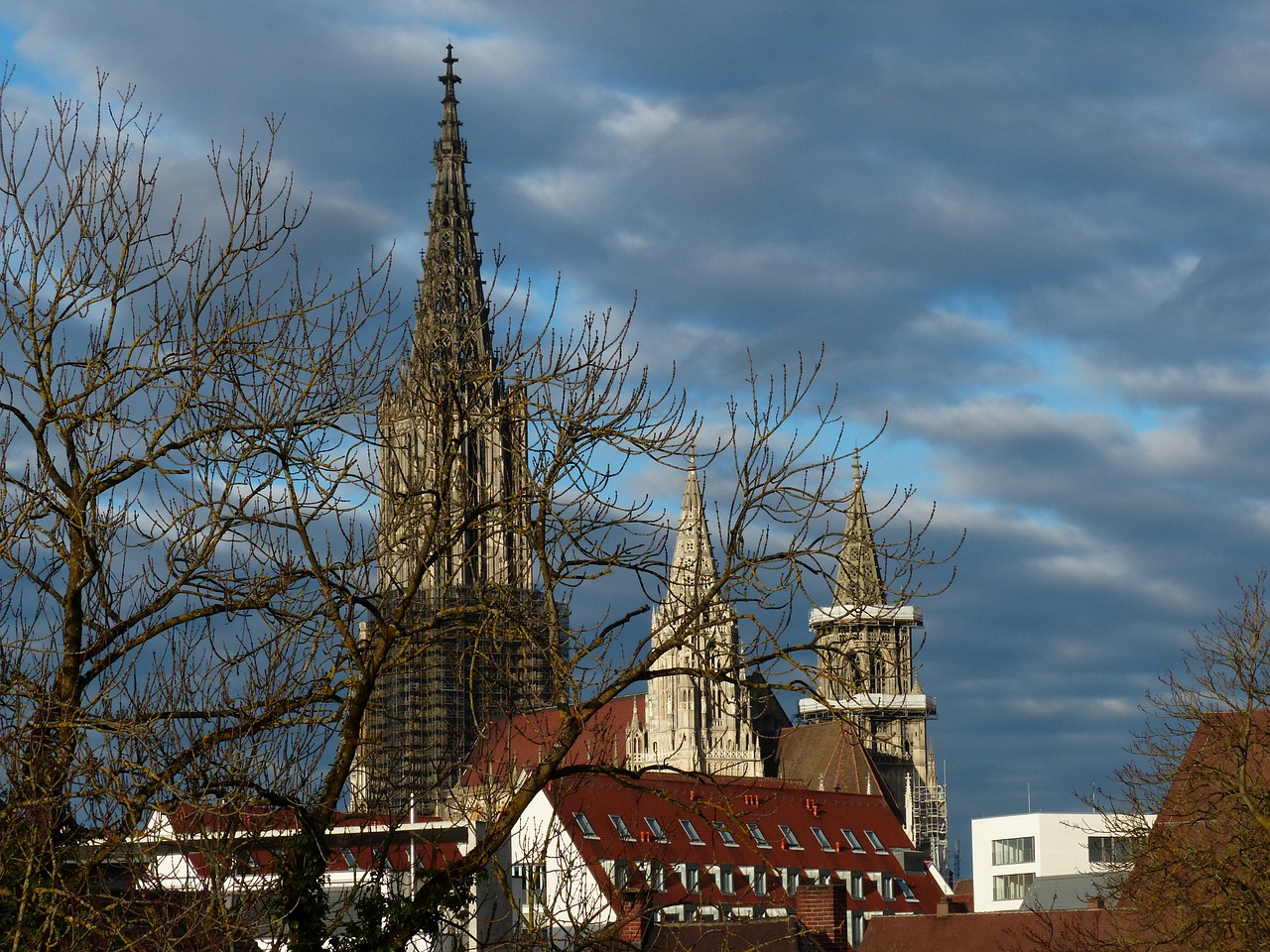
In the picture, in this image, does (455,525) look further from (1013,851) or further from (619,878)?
(1013,851)

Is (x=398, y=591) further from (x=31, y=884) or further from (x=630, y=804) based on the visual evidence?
(x=630, y=804)

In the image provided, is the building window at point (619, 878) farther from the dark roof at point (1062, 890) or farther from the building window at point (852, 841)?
the building window at point (852, 841)

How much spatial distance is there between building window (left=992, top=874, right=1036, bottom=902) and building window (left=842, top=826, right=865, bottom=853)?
8.75 metres

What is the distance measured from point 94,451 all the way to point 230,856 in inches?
120

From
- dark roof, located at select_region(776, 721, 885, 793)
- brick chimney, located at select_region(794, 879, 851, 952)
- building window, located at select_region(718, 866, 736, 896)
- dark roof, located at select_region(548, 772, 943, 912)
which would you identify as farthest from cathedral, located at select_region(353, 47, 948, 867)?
dark roof, located at select_region(776, 721, 885, 793)

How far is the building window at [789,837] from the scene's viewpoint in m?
76.1

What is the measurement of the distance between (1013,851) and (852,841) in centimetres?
959

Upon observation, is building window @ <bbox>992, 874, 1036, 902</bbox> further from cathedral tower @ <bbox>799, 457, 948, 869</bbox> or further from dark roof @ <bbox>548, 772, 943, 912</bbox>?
cathedral tower @ <bbox>799, 457, 948, 869</bbox>

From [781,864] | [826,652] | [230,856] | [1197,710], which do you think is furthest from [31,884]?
[781,864]

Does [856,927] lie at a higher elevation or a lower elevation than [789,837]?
lower

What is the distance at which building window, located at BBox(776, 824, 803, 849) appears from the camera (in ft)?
250

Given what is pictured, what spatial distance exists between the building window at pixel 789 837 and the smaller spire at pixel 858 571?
6304 cm

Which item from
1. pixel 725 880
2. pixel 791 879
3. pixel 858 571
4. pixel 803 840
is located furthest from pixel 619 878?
pixel 803 840

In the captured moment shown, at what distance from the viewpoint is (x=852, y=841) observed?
8050 centimetres
